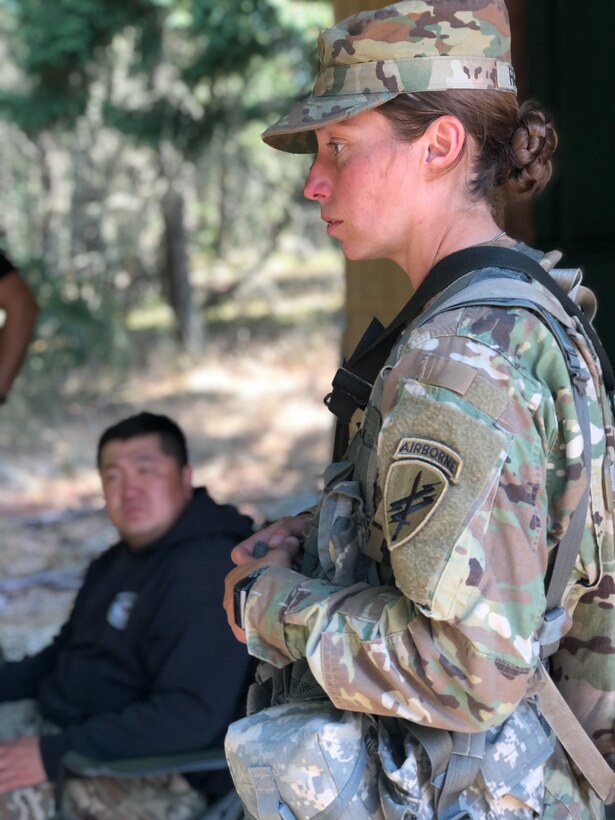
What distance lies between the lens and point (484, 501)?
45.1 inches

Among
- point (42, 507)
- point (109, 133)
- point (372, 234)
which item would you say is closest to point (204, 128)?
point (109, 133)

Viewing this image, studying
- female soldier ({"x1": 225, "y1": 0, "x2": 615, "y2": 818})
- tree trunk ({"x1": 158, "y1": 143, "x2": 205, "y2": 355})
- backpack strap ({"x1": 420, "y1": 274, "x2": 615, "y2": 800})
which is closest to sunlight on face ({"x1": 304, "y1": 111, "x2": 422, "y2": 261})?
female soldier ({"x1": 225, "y1": 0, "x2": 615, "y2": 818})

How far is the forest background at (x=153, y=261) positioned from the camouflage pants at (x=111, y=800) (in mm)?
2823

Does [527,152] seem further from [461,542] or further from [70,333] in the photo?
[70,333]

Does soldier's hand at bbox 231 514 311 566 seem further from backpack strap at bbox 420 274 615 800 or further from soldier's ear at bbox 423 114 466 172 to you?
soldier's ear at bbox 423 114 466 172

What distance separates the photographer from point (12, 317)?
3.89m

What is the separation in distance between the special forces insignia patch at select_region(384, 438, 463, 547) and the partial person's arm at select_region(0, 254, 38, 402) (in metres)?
2.92

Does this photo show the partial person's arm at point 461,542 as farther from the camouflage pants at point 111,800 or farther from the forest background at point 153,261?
A: the forest background at point 153,261

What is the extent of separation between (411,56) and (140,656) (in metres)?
1.71

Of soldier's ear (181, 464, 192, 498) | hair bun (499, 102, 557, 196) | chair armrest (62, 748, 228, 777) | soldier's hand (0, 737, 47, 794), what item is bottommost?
soldier's hand (0, 737, 47, 794)

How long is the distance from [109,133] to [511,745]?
11.6m

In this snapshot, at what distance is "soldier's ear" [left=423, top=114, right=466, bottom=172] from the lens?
1.32 metres

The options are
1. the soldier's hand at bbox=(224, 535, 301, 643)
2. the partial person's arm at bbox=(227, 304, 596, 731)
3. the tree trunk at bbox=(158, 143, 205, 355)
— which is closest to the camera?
the partial person's arm at bbox=(227, 304, 596, 731)

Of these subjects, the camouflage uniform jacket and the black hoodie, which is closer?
the camouflage uniform jacket
